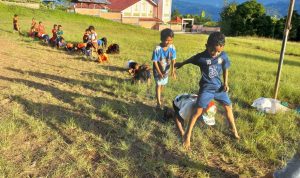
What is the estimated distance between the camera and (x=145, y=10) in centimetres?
6500

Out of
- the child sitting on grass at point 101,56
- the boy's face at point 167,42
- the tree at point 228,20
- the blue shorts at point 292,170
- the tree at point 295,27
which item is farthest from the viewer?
the tree at point 228,20

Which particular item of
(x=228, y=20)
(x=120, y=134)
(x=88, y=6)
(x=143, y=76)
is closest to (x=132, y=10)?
(x=88, y=6)

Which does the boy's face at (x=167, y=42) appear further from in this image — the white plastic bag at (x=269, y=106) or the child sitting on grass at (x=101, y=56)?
the child sitting on grass at (x=101, y=56)

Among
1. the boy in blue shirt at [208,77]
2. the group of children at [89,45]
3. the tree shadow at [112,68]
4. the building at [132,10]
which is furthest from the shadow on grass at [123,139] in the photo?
the building at [132,10]

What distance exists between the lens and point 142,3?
63562 mm

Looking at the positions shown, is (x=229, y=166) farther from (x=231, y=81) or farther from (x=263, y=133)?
(x=231, y=81)

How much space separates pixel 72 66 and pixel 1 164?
6647mm

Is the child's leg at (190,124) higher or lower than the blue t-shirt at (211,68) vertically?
lower

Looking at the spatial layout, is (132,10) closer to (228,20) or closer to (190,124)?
(228,20)

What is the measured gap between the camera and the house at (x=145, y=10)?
59.1 metres

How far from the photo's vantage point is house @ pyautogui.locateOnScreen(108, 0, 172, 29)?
59128 millimetres

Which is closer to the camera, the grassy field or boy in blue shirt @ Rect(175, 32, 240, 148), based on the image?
the grassy field

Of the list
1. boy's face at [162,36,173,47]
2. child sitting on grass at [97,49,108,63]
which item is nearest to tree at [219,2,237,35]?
child sitting on grass at [97,49,108,63]

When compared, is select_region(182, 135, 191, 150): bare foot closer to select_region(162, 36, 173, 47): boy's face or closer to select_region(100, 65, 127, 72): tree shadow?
select_region(162, 36, 173, 47): boy's face
